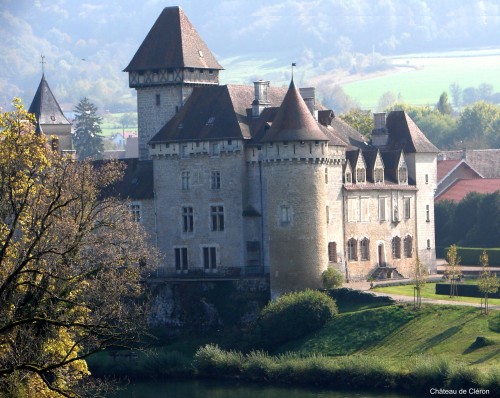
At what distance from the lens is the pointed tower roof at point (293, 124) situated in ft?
246

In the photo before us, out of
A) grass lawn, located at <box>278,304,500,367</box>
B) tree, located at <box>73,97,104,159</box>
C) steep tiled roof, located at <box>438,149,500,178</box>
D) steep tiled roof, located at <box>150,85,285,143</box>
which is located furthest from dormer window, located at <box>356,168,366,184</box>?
tree, located at <box>73,97,104,159</box>

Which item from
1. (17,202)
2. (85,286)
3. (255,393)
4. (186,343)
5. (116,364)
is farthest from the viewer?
(186,343)

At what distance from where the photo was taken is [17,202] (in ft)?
136

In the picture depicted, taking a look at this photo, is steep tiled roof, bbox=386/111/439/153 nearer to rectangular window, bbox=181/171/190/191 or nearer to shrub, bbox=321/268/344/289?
rectangular window, bbox=181/171/190/191

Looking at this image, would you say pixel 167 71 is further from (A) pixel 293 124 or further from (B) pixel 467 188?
(B) pixel 467 188

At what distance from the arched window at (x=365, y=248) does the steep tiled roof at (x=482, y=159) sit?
39270 millimetres

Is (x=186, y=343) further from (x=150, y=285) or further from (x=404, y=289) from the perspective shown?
(x=404, y=289)

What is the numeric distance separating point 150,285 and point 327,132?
1106 centimetres

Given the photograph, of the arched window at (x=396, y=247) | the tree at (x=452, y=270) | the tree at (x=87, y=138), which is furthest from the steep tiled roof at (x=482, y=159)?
the tree at (x=452, y=270)

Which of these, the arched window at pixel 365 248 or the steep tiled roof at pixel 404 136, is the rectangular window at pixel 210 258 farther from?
the steep tiled roof at pixel 404 136

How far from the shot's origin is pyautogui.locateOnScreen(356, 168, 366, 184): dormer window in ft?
267

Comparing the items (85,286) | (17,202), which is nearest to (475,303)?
(85,286)

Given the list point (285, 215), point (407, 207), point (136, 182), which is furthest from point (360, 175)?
point (136, 182)

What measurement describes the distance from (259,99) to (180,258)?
8.55m
